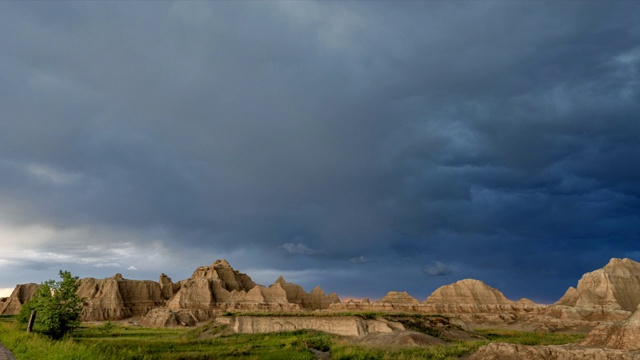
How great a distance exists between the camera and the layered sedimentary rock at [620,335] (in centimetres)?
3503

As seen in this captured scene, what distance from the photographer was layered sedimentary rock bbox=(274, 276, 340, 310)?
540ft

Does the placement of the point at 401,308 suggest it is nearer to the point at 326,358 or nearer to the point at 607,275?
the point at 607,275

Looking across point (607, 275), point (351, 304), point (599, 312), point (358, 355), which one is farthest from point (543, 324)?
point (358, 355)

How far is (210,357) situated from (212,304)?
349 ft

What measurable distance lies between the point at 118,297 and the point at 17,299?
51.5 m

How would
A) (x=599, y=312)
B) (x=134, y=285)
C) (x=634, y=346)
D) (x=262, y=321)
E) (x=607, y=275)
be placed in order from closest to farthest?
(x=634, y=346) < (x=262, y=321) < (x=599, y=312) < (x=607, y=275) < (x=134, y=285)

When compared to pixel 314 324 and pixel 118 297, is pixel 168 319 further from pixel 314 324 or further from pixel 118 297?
pixel 314 324

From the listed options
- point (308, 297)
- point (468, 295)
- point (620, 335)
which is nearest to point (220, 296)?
point (308, 297)

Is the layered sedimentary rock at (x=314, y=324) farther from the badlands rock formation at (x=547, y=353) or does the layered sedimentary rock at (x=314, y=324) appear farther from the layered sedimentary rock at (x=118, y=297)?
the layered sedimentary rock at (x=118, y=297)

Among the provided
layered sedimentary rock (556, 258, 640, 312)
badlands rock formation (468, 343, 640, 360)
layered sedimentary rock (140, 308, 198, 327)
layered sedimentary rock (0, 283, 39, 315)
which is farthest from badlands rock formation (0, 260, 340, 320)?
badlands rock formation (468, 343, 640, 360)

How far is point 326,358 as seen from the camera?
135 feet

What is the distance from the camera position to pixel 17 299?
160 m

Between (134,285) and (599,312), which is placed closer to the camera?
(599,312)

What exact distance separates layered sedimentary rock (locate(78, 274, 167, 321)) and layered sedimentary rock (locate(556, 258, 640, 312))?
512 feet
